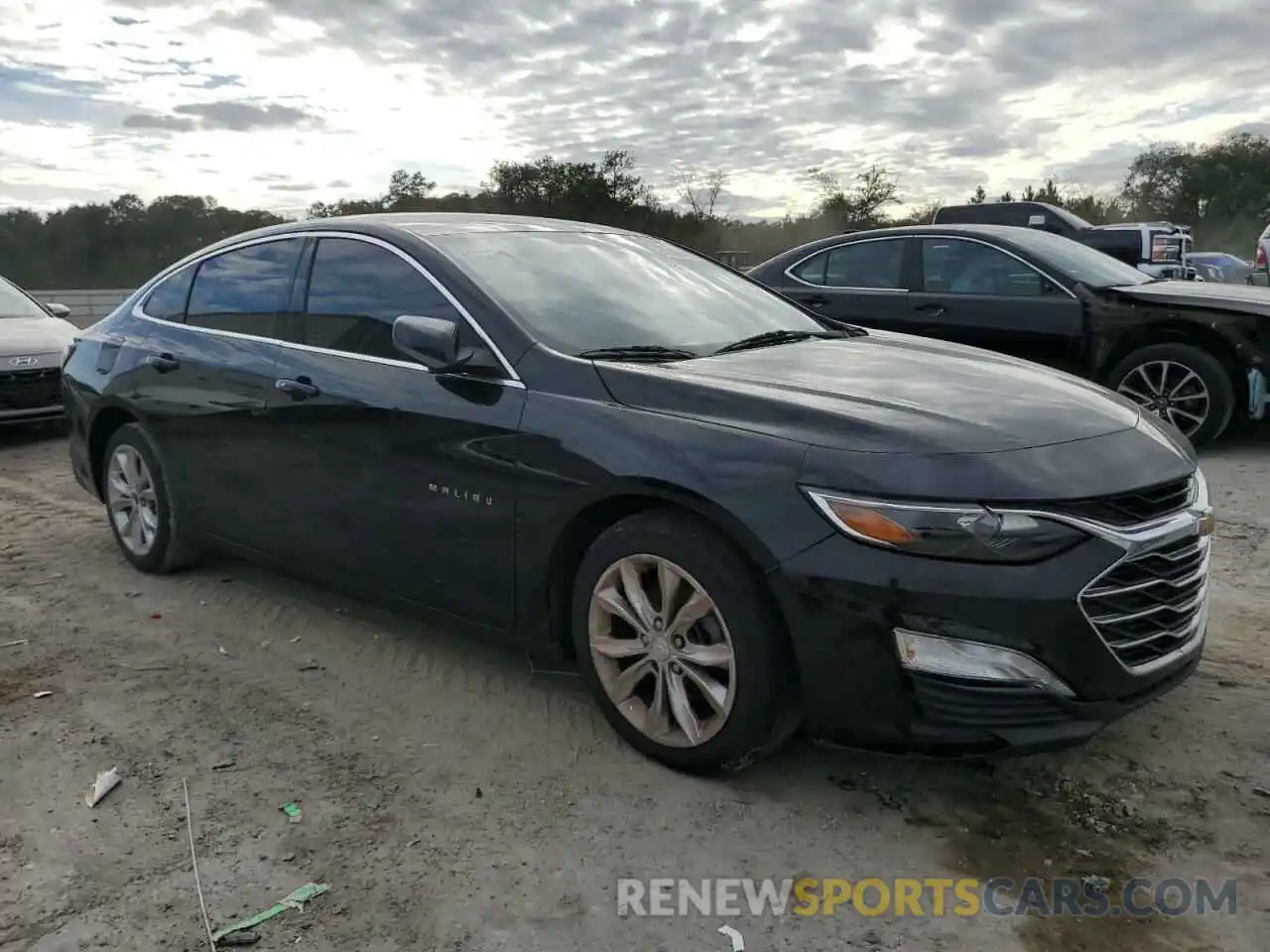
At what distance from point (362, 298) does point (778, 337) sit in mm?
1542

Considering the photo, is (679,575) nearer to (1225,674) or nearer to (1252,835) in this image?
(1252,835)

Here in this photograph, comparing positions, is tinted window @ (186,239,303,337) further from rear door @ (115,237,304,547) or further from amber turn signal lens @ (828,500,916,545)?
amber turn signal lens @ (828,500,916,545)

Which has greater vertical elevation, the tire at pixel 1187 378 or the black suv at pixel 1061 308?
the black suv at pixel 1061 308

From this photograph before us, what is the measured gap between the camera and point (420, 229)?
4.00 meters

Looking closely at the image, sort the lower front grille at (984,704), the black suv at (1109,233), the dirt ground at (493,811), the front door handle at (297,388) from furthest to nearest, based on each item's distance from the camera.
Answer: the black suv at (1109,233), the front door handle at (297,388), the lower front grille at (984,704), the dirt ground at (493,811)

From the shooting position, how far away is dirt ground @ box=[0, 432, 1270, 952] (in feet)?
8.15

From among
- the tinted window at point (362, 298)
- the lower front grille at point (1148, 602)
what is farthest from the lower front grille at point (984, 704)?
the tinted window at point (362, 298)

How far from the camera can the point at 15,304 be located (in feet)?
32.7

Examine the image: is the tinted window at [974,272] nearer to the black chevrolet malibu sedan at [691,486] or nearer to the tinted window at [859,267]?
the tinted window at [859,267]

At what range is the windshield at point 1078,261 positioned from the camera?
7586mm

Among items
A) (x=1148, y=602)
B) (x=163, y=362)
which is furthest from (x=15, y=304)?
(x=1148, y=602)

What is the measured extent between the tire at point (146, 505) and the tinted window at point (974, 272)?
5504 millimetres

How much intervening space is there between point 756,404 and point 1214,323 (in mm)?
5475

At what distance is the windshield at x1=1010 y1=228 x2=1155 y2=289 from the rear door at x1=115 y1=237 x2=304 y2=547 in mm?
5497
